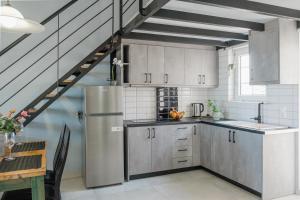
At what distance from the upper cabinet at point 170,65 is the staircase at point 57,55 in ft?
1.46

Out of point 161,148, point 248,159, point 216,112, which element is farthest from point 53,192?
point 216,112

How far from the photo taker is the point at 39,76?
3795 mm

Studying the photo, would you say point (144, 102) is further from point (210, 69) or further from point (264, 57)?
point (264, 57)

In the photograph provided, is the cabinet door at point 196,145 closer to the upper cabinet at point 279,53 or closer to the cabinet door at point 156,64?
the cabinet door at point 156,64

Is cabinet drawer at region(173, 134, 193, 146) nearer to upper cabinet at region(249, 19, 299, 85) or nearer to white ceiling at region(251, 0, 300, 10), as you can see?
upper cabinet at region(249, 19, 299, 85)

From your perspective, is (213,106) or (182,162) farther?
(213,106)

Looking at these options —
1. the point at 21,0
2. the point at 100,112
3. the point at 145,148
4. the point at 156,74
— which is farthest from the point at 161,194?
the point at 21,0

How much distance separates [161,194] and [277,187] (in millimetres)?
1562

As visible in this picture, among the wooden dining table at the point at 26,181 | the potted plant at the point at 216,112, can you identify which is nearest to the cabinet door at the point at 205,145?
the potted plant at the point at 216,112

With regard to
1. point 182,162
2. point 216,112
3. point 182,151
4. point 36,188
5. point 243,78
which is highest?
point 243,78

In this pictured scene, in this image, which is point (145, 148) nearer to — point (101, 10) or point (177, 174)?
point (177, 174)

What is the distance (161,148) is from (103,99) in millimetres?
1299

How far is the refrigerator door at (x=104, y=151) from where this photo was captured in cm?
347

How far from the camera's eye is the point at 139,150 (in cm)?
383
